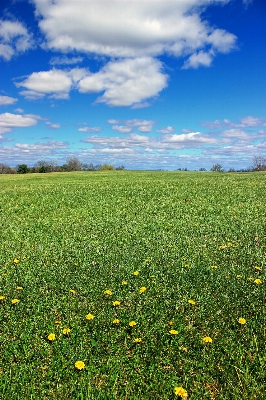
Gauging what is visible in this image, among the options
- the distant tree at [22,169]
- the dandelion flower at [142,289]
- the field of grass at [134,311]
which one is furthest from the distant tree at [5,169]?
the dandelion flower at [142,289]

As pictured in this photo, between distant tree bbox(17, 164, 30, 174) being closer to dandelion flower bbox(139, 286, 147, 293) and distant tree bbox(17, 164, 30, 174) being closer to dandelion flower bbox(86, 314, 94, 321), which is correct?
dandelion flower bbox(139, 286, 147, 293)

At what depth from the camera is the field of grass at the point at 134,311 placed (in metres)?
3.14

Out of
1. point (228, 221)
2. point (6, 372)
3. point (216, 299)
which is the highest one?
point (228, 221)

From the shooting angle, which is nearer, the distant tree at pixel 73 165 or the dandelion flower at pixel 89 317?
the dandelion flower at pixel 89 317

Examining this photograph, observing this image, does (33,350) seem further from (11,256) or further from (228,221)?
(228,221)

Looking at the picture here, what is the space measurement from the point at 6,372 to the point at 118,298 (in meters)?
1.79

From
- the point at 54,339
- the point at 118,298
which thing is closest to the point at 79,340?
the point at 54,339

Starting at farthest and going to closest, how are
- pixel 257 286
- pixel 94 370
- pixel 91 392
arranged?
1. pixel 257 286
2. pixel 94 370
3. pixel 91 392

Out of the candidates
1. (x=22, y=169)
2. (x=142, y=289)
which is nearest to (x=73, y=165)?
(x=22, y=169)

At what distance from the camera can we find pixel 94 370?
3.28 metres

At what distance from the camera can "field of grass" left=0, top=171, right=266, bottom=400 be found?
10.3ft

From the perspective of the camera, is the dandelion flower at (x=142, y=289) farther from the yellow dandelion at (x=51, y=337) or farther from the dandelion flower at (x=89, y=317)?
the yellow dandelion at (x=51, y=337)

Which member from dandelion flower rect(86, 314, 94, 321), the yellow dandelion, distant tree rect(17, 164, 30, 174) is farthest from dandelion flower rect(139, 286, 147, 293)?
distant tree rect(17, 164, 30, 174)

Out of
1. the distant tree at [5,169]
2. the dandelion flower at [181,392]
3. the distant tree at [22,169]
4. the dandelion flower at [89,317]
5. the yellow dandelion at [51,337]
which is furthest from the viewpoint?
the distant tree at [5,169]
